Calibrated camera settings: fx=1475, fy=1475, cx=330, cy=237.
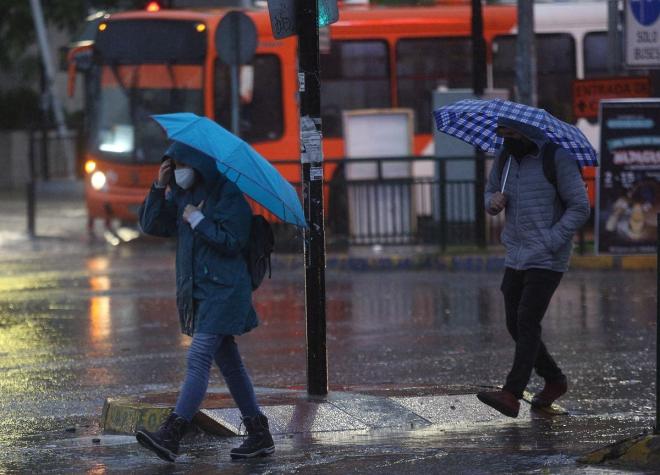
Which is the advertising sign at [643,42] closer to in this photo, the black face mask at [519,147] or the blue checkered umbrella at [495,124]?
the blue checkered umbrella at [495,124]

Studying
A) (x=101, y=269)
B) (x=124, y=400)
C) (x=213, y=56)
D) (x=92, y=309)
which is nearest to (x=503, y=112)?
(x=124, y=400)

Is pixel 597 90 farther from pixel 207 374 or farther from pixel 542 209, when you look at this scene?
pixel 207 374

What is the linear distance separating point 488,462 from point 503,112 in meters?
2.21

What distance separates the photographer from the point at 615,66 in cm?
1941

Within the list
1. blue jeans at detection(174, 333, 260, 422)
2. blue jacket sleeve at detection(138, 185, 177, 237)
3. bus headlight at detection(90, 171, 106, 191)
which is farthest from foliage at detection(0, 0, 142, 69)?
blue jeans at detection(174, 333, 260, 422)

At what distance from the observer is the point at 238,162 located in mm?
7223

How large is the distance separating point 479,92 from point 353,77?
165 inches

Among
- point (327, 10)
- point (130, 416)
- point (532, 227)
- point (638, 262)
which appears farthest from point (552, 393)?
point (638, 262)

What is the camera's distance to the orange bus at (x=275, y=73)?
22.6 metres

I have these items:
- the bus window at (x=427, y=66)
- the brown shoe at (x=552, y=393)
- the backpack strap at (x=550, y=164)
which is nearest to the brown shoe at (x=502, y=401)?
the brown shoe at (x=552, y=393)

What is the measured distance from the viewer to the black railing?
19.0 m

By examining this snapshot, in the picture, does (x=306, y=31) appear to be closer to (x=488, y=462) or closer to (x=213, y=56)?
(x=488, y=462)

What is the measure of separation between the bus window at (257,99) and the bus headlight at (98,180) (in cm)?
204

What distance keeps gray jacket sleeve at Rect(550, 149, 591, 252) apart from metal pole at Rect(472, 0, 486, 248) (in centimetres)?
986
